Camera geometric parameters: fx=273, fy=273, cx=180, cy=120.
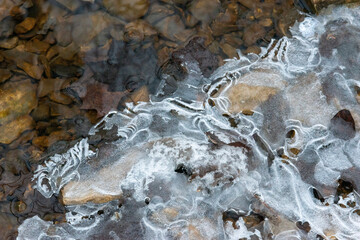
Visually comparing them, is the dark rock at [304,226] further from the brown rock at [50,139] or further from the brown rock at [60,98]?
the brown rock at [60,98]

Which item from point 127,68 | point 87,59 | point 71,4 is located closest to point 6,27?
point 71,4

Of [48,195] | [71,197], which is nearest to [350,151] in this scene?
[71,197]

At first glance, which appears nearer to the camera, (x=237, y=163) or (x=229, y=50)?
(x=237, y=163)

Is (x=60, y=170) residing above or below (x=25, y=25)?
below

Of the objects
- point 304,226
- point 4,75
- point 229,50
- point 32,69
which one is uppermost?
point 229,50

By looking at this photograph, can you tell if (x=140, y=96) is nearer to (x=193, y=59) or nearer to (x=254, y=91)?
(x=193, y=59)

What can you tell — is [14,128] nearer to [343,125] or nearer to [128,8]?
[128,8]
